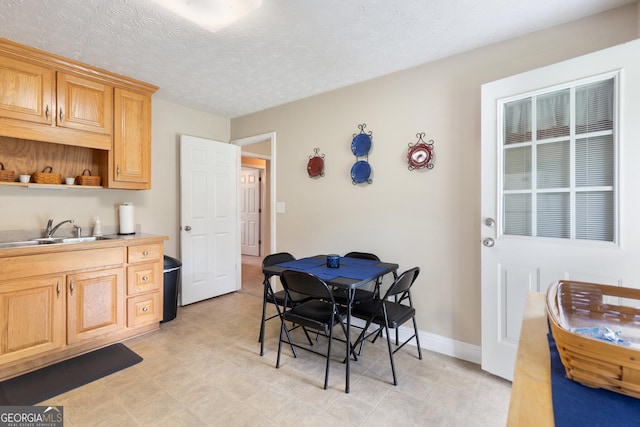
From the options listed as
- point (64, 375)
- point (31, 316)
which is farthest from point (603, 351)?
point (31, 316)

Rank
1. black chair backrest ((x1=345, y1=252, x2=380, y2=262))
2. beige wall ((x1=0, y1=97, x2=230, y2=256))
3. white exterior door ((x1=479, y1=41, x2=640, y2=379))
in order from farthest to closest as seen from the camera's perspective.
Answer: black chair backrest ((x1=345, y1=252, x2=380, y2=262)) < beige wall ((x1=0, y1=97, x2=230, y2=256)) < white exterior door ((x1=479, y1=41, x2=640, y2=379))

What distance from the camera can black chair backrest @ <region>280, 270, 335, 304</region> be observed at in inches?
77.7

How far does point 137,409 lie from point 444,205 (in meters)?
2.59

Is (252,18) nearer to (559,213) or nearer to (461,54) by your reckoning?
(461,54)

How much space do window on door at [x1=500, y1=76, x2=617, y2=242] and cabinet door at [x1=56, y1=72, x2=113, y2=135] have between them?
3354 mm

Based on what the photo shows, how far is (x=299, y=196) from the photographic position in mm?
3516

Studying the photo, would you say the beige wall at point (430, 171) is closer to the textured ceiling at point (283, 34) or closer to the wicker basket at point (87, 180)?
the textured ceiling at point (283, 34)

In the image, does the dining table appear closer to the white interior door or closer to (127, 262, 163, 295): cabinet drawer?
(127, 262, 163, 295): cabinet drawer

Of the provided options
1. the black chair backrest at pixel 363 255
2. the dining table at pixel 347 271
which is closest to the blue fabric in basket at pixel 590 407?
the dining table at pixel 347 271

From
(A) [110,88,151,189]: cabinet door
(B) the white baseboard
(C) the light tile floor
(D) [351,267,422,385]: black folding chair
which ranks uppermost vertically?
(A) [110,88,151,189]: cabinet door

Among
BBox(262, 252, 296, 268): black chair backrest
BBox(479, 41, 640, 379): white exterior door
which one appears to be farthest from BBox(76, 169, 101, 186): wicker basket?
BBox(479, 41, 640, 379): white exterior door

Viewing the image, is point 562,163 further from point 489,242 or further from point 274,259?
point 274,259

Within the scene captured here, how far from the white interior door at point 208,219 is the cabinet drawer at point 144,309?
27.5 inches

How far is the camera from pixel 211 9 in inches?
72.7
